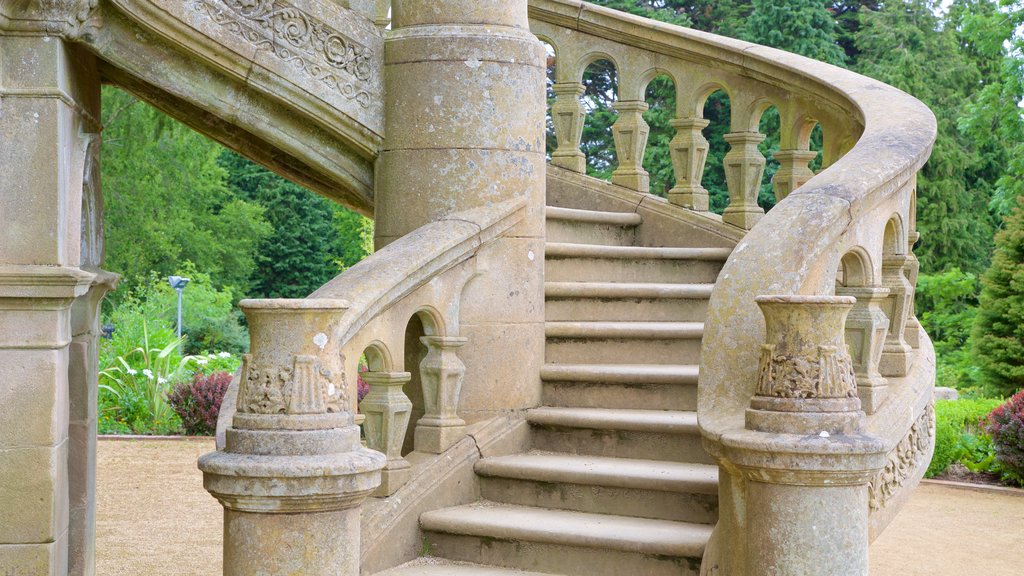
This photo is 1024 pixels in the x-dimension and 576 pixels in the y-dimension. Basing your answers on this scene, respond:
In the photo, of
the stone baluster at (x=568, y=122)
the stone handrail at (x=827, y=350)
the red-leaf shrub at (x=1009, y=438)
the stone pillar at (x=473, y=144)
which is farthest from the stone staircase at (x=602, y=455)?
the red-leaf shrub at (x=1009, y=438)

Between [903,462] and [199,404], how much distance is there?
10.1 m

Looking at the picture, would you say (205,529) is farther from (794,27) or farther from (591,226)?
(794,27)

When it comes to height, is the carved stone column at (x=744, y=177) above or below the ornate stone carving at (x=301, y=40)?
below

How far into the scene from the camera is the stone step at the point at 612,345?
6117 millimetres

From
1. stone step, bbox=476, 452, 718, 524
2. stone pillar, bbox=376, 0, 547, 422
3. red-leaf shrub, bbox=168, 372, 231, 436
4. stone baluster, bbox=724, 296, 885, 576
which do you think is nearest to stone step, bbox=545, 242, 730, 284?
stone pillar, bbox=376, 0, 547, 422

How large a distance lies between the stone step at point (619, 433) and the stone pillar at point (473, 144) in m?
0.22

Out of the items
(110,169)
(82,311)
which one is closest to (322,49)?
(82,311)

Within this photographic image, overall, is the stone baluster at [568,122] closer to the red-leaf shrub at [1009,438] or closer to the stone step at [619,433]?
Answer: the stone step at [619,433]

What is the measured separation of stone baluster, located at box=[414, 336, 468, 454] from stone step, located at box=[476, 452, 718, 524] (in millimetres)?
226

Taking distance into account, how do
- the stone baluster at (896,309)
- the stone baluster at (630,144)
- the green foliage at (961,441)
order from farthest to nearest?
the green foliage at (961,441) → the stone baluster at (630,144) → the stone baluster at (896,309)

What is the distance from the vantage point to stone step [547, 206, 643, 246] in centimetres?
716

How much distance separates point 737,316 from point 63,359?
8.80 feet

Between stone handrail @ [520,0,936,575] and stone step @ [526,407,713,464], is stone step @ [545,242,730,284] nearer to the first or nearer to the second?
stone handrail @ [520,0,936,575]

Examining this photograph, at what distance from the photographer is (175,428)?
45.8 ft
